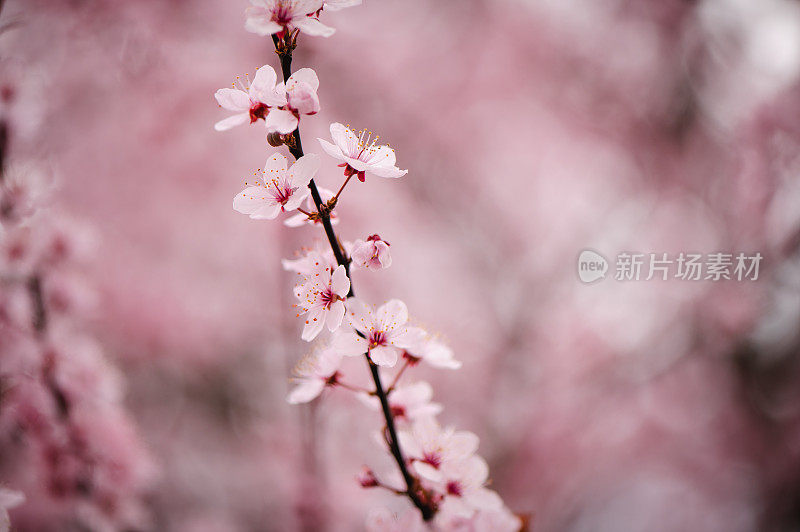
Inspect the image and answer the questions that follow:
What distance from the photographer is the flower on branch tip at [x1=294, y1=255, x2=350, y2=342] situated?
54 cm

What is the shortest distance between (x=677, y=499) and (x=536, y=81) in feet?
10.3

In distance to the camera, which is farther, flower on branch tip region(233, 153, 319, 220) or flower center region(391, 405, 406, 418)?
flower center region(391, 405, 406, 418)

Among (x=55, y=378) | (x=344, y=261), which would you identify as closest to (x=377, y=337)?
(x=344, y=261)

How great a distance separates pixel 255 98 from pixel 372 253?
235mm

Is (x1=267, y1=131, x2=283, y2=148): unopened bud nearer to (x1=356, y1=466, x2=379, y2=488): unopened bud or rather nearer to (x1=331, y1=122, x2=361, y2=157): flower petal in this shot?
(x1=331, y1=122, x2=361, y2=157): flower petal

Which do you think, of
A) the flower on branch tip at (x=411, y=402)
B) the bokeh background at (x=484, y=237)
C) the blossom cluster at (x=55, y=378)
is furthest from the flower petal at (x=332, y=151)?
the bokeh background at (x=484, y=237)

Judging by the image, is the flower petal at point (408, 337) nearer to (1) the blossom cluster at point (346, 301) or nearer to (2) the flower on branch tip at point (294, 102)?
(1) the blossom cluster at point (346, 301)

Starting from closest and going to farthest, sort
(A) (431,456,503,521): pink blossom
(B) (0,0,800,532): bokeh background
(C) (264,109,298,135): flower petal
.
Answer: (C) (264,109,298,135): flower petal
(A) (431,456,503,521): pink blossom
(B) (0,0,800,532): bokeh background

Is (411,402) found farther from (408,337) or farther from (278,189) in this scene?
(278,189)

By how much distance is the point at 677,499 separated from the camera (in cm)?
320

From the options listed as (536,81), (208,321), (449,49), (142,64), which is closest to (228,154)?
(142,64)

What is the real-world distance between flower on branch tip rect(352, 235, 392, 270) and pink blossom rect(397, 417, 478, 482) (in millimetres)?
264

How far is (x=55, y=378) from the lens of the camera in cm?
105

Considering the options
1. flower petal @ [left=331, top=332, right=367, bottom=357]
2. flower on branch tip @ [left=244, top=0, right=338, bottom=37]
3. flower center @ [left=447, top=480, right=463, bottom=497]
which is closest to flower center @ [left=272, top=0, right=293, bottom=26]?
flower on branch tip @ [left=244, top=0, right=338, bottom=37]
